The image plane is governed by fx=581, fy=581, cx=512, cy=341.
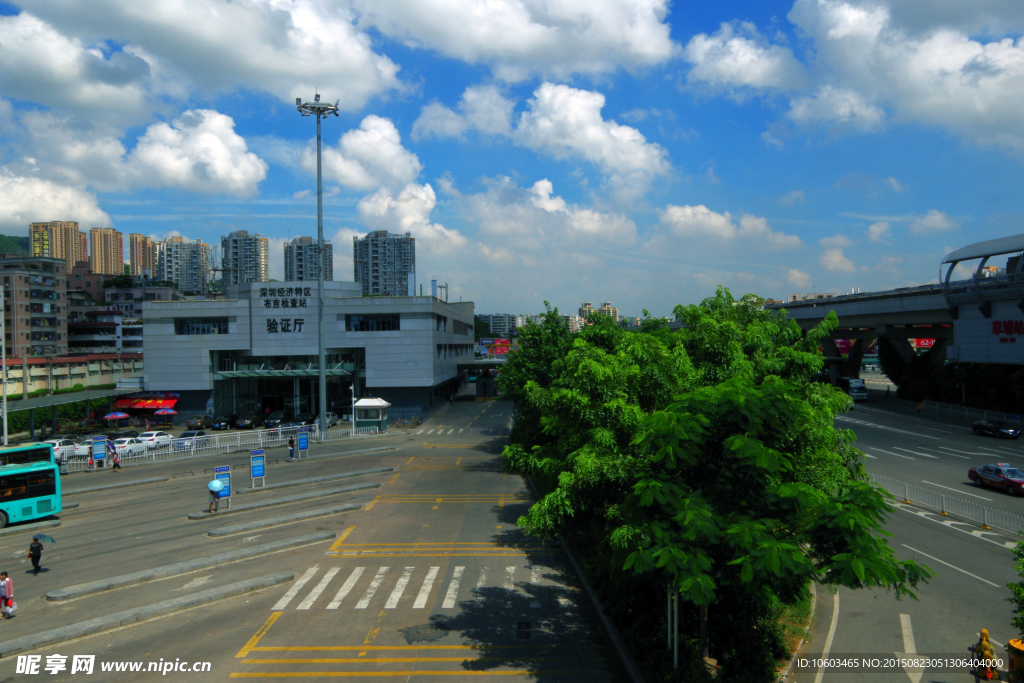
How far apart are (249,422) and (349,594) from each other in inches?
1674

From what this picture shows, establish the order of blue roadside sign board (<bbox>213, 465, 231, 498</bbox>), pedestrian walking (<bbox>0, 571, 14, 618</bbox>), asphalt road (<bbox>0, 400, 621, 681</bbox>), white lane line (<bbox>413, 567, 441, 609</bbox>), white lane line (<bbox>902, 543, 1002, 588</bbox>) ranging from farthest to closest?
1. blue roadside sign board (<bbox>213, 465, 231, 498</bbox>)
2. white lane line (<bbox>902, 543, 1002, 588</bbox>)
3. white lane line (<bbox>413, 567, 441, 609</bbox>)
4. pedestrian walking (<bbox>0, 571, 14, 618</bbox>)
5. asphalt road (<bbox>0, 400, 621, 681</bbox>)

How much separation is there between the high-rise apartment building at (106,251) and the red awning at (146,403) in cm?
15996

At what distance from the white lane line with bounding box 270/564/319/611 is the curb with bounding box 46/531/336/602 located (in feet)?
8.49

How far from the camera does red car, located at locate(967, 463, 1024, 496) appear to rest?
28672 mm

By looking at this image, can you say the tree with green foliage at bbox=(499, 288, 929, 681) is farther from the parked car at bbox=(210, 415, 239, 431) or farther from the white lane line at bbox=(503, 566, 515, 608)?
the parked car at bbox=(210, 415, 239, 431)

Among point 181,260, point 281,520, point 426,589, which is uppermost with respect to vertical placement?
point 181,260

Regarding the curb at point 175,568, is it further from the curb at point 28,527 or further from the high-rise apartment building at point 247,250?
the high-rise apartment building at point 247,250

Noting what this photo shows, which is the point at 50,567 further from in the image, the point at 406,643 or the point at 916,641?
the point at 916,641

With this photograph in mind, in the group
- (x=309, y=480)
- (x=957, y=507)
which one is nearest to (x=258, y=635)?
(x=309, y=480)

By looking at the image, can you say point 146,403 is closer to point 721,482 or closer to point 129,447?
point 129,447

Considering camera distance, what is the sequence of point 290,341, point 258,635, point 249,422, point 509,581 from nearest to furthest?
point 258,635, point 509,581, point 249,422, point 290,341

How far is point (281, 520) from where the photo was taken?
2481 centimetres

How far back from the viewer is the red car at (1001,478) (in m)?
28.7

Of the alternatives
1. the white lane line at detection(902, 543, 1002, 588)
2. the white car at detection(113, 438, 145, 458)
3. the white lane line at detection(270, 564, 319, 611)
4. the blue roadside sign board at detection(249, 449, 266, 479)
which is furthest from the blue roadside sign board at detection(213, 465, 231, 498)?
the white lane line at detection(902, 543, 1002, 588)
